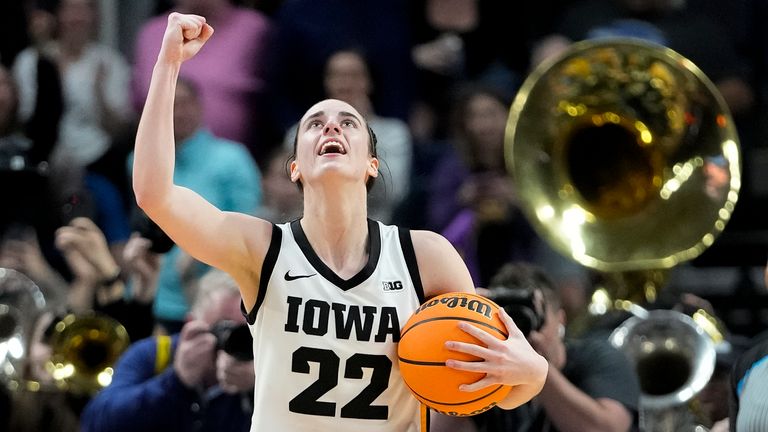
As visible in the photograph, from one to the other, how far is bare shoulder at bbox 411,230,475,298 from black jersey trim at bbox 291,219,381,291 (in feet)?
0.37

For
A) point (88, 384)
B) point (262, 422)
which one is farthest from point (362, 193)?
point (88, 384)

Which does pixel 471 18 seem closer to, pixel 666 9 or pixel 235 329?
pixel 666 9

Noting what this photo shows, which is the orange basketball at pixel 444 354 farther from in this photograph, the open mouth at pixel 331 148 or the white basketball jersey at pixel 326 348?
the open mouth at pixel 331 148

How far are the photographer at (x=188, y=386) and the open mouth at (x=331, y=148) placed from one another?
4.15 ft

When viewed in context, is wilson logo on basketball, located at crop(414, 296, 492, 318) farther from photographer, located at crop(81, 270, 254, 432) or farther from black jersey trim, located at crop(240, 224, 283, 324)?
photographer, located at crop(81, 270, 254, 432)

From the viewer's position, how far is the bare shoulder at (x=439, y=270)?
11.5 ft

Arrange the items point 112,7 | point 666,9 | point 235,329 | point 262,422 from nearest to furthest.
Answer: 1. point 262,422
2. point 235,329
3. point 666,9
4. point 112,7

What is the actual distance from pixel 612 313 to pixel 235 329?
6.53 ft

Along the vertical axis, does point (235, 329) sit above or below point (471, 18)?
below

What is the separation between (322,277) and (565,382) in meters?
1.29

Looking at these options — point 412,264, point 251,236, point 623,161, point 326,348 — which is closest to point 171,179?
point 251,236

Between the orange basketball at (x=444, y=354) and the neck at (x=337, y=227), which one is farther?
the neck at (x=337, y=227)

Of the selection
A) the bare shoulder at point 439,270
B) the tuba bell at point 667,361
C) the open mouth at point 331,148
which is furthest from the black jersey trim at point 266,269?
the tuba bell at point 667,361

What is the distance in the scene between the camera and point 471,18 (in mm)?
6766
